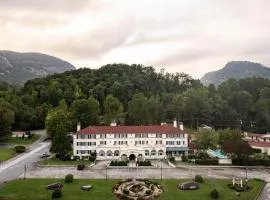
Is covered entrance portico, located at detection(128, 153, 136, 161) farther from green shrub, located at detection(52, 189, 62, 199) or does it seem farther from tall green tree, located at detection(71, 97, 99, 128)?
green shrub, located at detection(52, 189, 62, 199)

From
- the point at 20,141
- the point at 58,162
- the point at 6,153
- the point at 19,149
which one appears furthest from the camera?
the point at 20,141

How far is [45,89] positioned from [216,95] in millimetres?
59308

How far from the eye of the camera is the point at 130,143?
95.2m

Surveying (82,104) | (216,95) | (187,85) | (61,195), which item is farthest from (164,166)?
(187,85)

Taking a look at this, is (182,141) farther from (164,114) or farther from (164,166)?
(164,114)

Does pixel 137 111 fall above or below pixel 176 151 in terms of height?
above

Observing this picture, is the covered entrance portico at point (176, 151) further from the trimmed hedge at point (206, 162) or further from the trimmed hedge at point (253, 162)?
the trimmed hedge at point (253, 162)

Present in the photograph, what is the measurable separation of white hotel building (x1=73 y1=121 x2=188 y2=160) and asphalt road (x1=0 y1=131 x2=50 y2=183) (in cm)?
1029

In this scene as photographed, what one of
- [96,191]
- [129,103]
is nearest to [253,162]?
[96,191]

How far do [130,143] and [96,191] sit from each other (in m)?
31.7

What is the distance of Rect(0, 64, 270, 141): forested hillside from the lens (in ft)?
394

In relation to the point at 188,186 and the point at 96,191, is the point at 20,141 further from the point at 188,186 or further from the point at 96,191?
the point at 188,186

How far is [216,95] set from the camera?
137625 mm

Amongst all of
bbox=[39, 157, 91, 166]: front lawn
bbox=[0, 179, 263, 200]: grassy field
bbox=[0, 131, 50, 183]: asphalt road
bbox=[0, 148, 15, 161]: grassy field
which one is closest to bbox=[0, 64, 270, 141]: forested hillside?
bbox=[0, 131, 50, 183]: asphalt road
